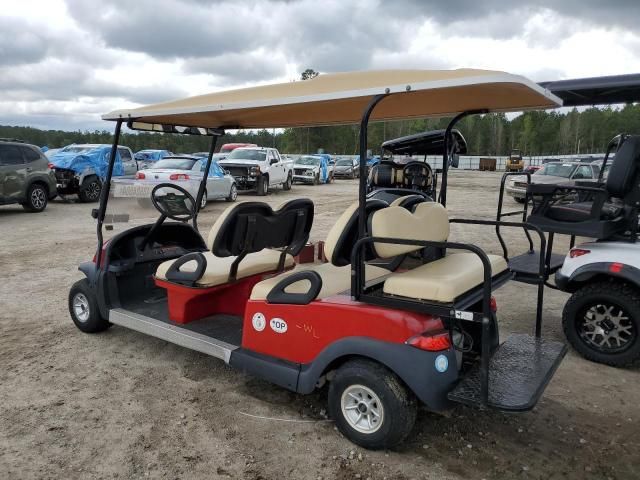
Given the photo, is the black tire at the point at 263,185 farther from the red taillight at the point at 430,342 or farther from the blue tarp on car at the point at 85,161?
the red taillight at the point at 430,342

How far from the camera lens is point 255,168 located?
54.6 feet

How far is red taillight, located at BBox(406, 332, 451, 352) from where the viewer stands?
98.8 inches

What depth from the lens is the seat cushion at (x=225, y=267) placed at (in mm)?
3684

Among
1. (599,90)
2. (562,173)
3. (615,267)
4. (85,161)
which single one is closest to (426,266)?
(615,267)

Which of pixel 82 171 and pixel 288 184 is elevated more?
pixel 82 171

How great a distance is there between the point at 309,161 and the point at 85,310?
774 inches

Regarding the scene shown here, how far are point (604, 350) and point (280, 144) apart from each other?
63.4m

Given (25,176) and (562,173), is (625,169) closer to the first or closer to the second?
(25,176)

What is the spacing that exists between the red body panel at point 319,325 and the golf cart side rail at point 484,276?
0.11m

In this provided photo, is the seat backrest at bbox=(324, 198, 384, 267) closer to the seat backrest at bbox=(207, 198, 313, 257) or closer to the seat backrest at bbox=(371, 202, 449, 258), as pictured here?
the seat backrest at bbox=(371, 202, 449, 258)

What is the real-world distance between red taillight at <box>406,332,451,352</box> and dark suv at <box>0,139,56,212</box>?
11208 millimetres

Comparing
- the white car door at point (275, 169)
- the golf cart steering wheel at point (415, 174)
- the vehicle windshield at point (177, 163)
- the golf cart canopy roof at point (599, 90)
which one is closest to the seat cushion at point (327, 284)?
the golf cart canopy roof at point (599, 90)

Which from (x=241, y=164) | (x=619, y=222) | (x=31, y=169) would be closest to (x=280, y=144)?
(x=241, y=164)

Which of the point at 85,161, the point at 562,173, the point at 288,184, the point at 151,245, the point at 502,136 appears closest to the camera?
the point at 151,245
